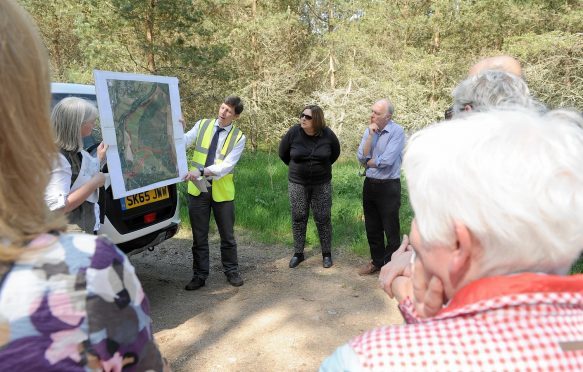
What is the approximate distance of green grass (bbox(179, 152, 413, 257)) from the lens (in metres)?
6.74

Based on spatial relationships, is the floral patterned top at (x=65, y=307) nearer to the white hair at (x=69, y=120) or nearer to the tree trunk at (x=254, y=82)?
the white hair at (x=69, y=120)

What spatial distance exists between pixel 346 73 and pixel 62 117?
17.8 meters

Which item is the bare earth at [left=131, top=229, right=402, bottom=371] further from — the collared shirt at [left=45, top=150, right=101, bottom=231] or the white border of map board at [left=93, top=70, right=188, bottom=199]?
the collared shirt at [left=45, top=150, right=101, bottom=231]

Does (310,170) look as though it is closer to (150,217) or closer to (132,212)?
(150,217)

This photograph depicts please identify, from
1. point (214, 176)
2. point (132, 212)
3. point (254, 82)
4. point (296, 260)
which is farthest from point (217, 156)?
point (254, 82)

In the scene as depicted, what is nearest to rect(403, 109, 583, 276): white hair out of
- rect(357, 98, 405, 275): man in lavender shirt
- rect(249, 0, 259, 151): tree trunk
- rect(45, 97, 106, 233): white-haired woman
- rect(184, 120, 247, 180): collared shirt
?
rect(45, 97, 106, 233): white-haired woman

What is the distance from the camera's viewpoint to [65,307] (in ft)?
2.78

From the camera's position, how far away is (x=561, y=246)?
0.95 metres

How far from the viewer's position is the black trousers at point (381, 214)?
5.21 meters

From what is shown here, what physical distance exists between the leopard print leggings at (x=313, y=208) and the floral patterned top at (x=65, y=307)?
4830 mm

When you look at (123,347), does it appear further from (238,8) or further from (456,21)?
(238,8)

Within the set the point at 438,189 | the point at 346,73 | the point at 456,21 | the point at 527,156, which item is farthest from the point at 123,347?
the point at 346,73

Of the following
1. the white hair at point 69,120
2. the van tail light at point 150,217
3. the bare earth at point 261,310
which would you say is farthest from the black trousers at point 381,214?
the white hair at point 69,120

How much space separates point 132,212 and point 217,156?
1139 mm
